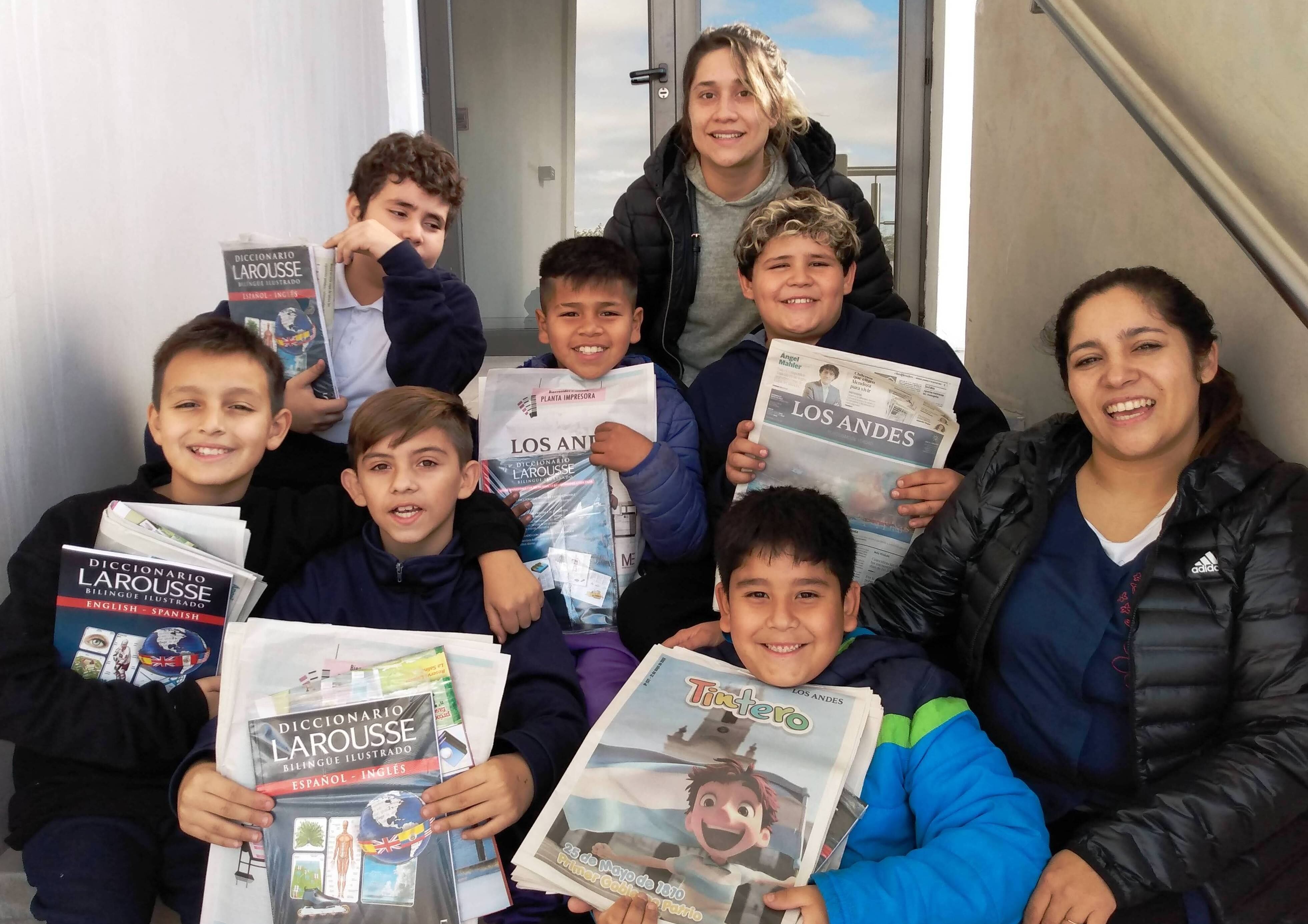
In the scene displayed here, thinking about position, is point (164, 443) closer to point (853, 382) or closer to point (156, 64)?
point (156, 64)

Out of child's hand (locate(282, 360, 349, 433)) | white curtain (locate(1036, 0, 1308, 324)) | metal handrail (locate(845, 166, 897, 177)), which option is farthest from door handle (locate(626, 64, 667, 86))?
child's hand (locate(282, 360, 349, 433))

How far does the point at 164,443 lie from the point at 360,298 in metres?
0.69

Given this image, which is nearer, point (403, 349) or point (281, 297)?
point (281, 297)

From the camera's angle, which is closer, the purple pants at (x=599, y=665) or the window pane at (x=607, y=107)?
the purple pants at (x=599, y=665)

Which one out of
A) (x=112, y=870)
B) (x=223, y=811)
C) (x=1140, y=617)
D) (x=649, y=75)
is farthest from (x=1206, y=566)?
(x=649, y=75)

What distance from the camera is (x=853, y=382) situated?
1818 mm

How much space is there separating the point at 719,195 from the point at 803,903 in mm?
1842

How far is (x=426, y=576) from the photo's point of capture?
1604mm

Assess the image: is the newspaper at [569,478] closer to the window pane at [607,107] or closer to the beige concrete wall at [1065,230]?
the beige concrete wall at [1065,230]

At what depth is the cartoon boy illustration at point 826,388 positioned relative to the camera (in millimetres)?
1825

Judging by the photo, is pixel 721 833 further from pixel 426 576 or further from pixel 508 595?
pixel 426 576

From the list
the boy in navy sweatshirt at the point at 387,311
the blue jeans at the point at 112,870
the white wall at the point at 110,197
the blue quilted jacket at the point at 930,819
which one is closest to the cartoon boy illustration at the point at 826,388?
the blue quilted jacket at the point at 930,819

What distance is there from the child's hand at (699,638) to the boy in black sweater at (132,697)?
0.26m

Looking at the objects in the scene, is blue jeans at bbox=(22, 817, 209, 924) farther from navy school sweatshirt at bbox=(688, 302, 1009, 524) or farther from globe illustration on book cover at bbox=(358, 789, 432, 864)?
navy school sweatshirt at bbox=(688, 302, 1009, 524)
